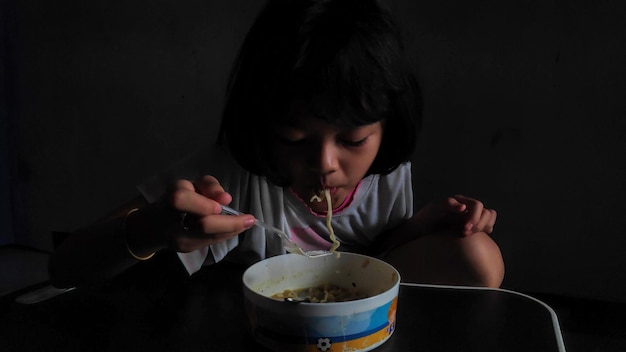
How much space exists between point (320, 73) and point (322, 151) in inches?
4.1

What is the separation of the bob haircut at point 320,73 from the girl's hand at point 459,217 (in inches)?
6.0

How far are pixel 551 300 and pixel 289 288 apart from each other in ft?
3.09

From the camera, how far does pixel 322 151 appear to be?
0.76 metres

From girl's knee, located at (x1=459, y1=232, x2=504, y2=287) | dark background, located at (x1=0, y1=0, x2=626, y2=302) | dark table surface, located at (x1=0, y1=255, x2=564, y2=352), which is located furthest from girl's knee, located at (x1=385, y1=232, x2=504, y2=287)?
dark background, located at (x1=0, y1=0, x2=626, y2=302)

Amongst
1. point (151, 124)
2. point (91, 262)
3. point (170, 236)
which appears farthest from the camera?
point (151, 124)

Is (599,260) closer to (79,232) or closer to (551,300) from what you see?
(551,300)

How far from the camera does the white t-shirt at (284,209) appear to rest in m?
1.03

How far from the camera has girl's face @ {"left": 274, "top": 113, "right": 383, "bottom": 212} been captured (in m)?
0.76

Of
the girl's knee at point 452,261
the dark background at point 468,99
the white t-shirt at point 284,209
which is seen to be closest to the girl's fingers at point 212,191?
the white t-shirt at point 284,209

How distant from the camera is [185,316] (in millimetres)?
732

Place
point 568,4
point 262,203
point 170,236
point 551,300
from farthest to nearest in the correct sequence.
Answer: point 551,300
point 568,4
point 262,203
point 170,236

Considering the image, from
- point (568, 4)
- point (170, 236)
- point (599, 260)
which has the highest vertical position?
point (568, 4)

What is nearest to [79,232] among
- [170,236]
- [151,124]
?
[170,236]

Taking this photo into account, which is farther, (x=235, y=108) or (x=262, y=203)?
(x=262, y=203)
